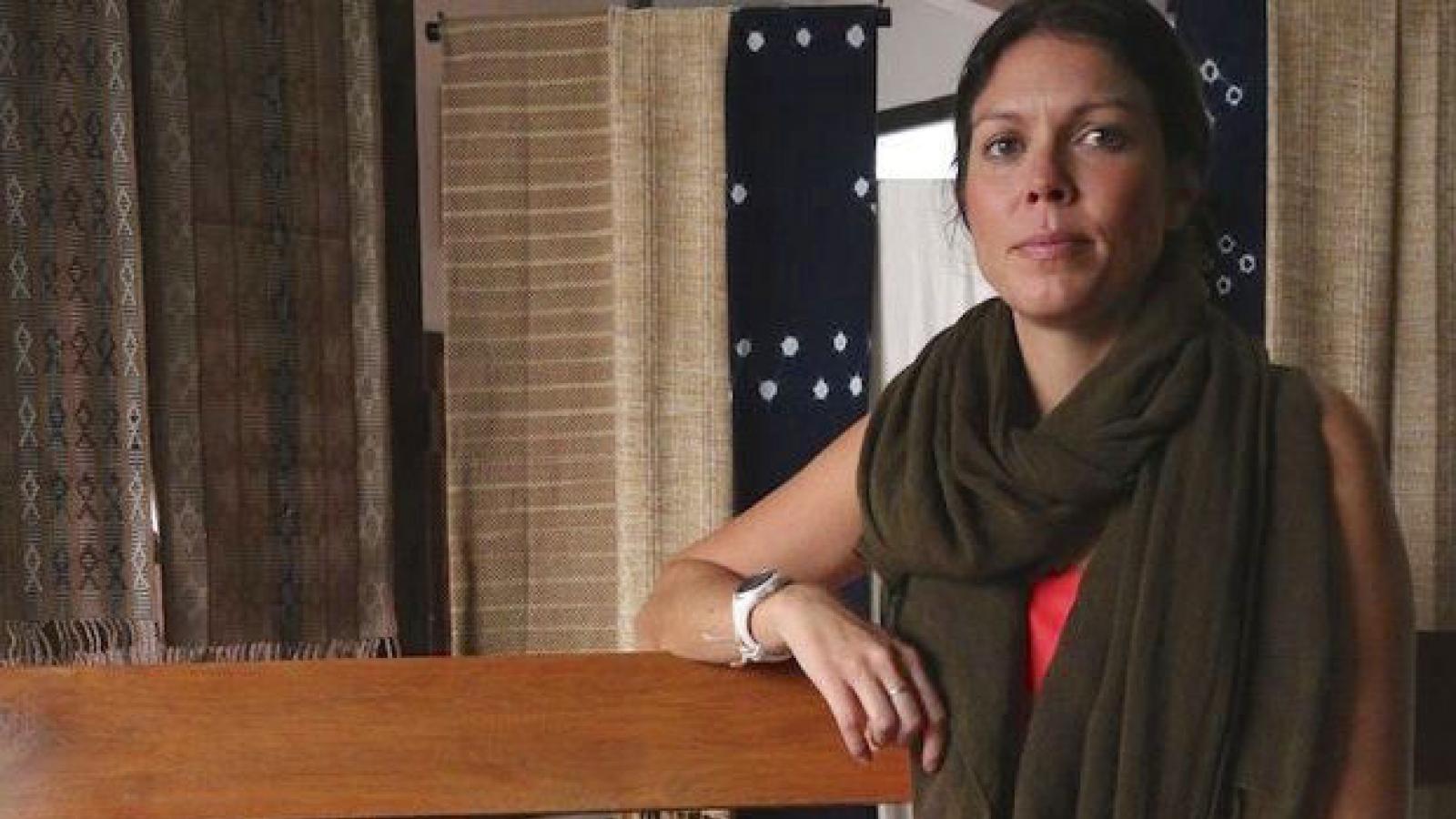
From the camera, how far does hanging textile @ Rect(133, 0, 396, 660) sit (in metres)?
2.16

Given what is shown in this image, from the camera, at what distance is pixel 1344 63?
98.4 inches

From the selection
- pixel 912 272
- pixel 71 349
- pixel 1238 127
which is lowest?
pixel 71 349

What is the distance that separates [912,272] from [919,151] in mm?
477

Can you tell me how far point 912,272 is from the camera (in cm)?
260

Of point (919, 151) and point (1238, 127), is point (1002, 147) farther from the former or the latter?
point (919, 151)

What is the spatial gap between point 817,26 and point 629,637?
1.12 m

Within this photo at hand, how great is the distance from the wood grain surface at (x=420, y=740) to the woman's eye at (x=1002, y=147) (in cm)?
46

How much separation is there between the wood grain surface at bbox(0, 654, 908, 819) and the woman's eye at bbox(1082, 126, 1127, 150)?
0.50 metres

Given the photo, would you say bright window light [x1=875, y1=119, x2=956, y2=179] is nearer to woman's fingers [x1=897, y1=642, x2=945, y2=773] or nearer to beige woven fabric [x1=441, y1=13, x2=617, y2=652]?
beige woven fabric [x1=441, y1=13, x2=617, y2=652]

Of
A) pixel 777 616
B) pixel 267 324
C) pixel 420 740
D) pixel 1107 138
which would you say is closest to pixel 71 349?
pixel 267 324

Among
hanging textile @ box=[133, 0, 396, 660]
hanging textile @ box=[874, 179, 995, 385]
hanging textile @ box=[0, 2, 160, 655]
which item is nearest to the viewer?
hanging textile @ box=[0, 2, 160, 655]

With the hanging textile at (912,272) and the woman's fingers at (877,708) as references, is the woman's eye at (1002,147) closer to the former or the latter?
the woman's fingers at (877,708)

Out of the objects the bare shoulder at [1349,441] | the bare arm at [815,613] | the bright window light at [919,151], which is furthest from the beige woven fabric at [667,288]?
the bare shoulder at [1349,441]

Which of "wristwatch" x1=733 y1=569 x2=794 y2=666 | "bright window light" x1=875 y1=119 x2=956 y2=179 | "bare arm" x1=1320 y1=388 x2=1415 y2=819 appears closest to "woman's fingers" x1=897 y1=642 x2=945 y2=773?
"wristwatch" x1=733 y1=569 x2=794 y2=666
